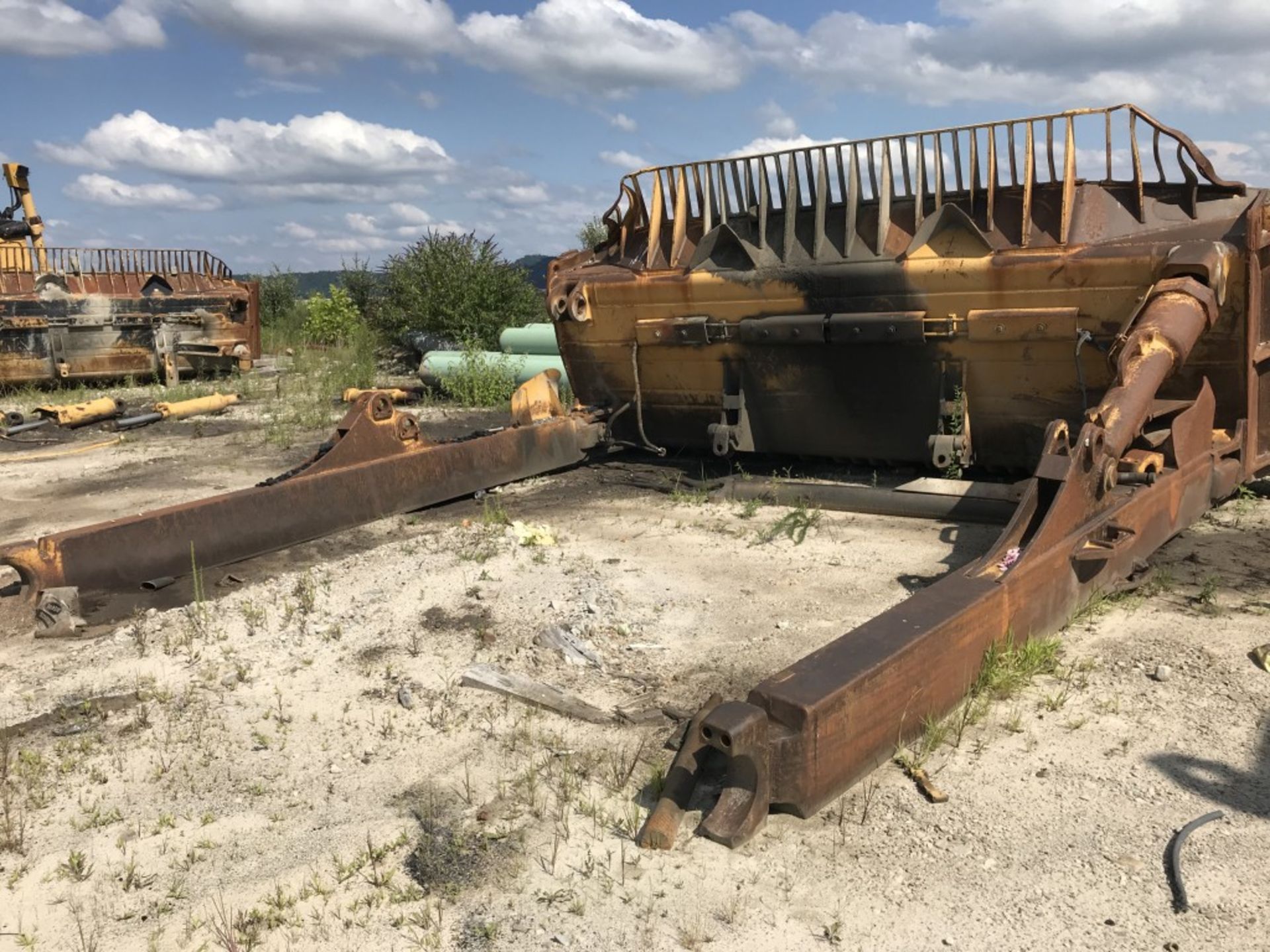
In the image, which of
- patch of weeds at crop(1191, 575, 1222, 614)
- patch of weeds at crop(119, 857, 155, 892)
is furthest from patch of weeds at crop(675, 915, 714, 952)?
patch of weeds at crop(1191, 575, 1222, 614)

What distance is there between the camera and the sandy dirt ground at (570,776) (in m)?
2.38

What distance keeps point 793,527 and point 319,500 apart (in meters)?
2.39

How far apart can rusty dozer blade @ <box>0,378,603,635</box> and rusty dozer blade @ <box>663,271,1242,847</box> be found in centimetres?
312

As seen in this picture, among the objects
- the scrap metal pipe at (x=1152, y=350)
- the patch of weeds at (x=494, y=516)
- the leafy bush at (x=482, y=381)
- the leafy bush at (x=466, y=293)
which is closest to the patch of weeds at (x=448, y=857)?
the scrap metal pipe at (x=1152, y=350)

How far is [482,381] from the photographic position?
11.1 metres

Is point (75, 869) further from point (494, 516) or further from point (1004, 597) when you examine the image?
point (494, 516)

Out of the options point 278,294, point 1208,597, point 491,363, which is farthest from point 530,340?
point 278,294

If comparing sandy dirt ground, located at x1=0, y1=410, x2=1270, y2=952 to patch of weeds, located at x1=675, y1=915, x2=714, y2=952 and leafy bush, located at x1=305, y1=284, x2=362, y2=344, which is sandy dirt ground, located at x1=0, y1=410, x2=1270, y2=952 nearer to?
patch of weeds, located at x1=675, y1=915, x2=714, y2=952

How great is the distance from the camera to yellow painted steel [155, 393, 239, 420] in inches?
430

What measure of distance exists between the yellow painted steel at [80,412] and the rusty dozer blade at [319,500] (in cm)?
568

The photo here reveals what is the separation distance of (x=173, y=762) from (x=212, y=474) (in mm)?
5235

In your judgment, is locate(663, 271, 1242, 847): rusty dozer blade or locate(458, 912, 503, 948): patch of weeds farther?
locate(663, 271, 1242, 847): rusty dozer blade

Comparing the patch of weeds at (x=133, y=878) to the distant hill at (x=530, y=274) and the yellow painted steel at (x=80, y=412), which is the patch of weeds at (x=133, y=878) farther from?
the yellow painted steel at (x=80, y=412)

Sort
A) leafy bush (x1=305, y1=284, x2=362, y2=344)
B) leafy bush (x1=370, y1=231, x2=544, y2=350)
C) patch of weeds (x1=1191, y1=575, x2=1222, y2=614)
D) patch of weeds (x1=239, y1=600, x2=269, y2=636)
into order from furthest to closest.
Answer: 1. leafy bush (x1=305, y1=284, x2=362, y2=344)
2. leafy bush (x1=370, y1=231, x2=544, y2=350)
3. patch of weeds (x1=239, y1=600, x2=269, y2=636)
4. patch of weeds (x1=1191, y1=575, x2=1222, y2=614)
